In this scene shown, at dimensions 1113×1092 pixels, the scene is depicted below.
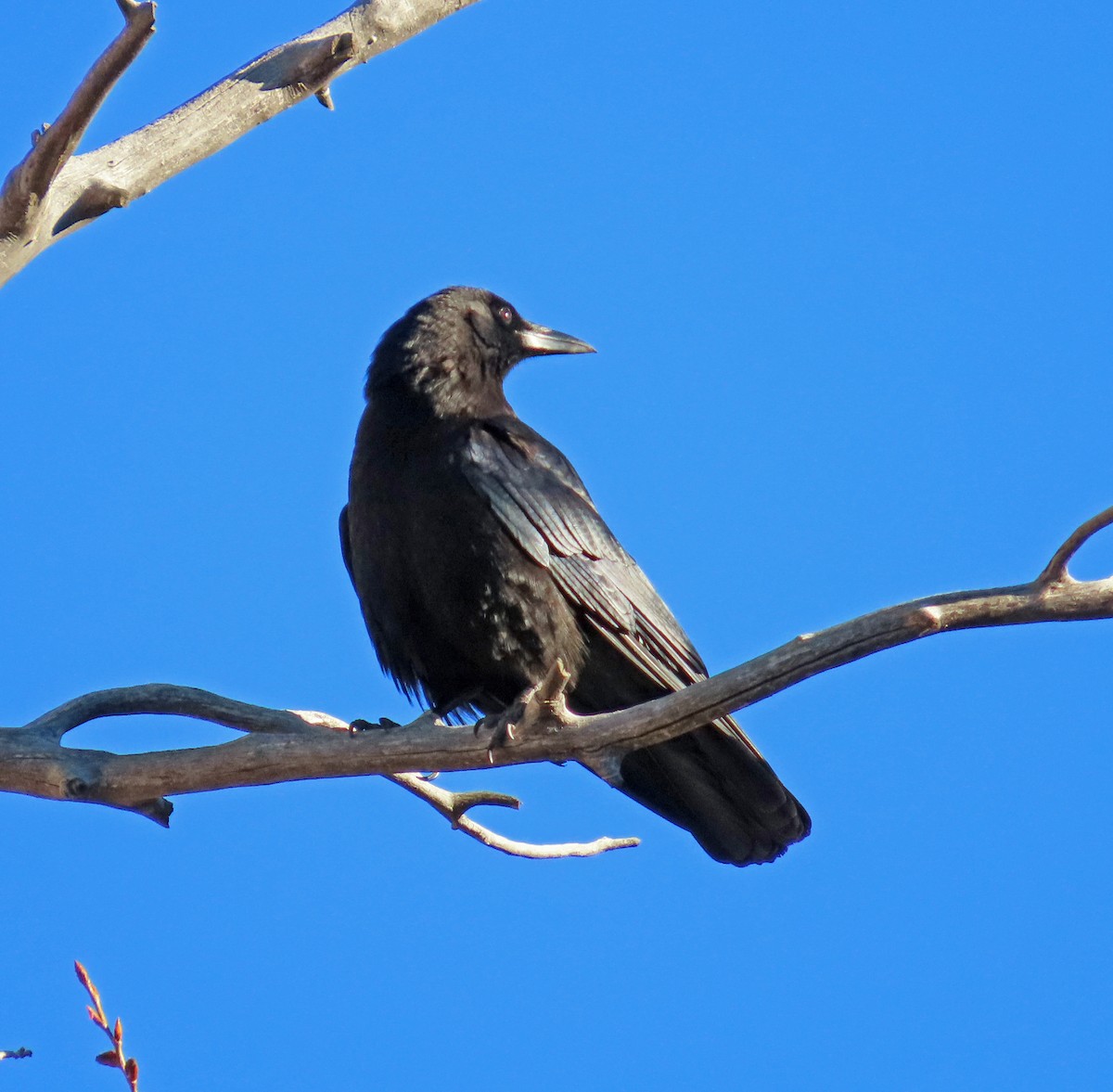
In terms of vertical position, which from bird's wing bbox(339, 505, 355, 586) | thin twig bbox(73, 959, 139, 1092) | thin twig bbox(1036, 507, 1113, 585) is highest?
bird's wing bbox(339, 505, 355, 586)

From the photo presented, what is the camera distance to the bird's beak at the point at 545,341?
748 cm

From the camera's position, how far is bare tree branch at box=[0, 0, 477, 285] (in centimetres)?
415

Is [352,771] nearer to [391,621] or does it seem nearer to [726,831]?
[391,621]

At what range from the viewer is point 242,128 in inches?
204

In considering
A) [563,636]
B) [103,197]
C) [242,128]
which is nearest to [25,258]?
[103,197]

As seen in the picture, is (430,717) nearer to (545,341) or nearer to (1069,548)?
(1069,548)

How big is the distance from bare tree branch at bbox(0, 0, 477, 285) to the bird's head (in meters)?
1.47

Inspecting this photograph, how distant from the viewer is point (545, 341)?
24.9ft

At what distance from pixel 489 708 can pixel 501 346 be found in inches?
78.3

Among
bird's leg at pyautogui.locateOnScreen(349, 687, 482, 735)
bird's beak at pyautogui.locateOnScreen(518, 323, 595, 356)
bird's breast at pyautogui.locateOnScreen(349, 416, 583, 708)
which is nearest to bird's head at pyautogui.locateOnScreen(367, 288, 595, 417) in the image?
bird's beak at pyautogui.locateOnScreen(518, 323, 595, 356)

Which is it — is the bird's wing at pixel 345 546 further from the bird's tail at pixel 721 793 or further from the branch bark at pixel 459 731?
the bird's tail at pixel 721 793

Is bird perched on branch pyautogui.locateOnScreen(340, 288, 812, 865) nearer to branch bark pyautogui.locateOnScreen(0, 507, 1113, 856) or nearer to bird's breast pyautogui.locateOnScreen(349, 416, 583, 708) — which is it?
bird's breast pyautogui.locateOnScreen(349, 416, 583, 708)

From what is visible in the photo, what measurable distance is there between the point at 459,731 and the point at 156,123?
7.73 ft

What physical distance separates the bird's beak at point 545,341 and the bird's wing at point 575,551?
3.87 ft
